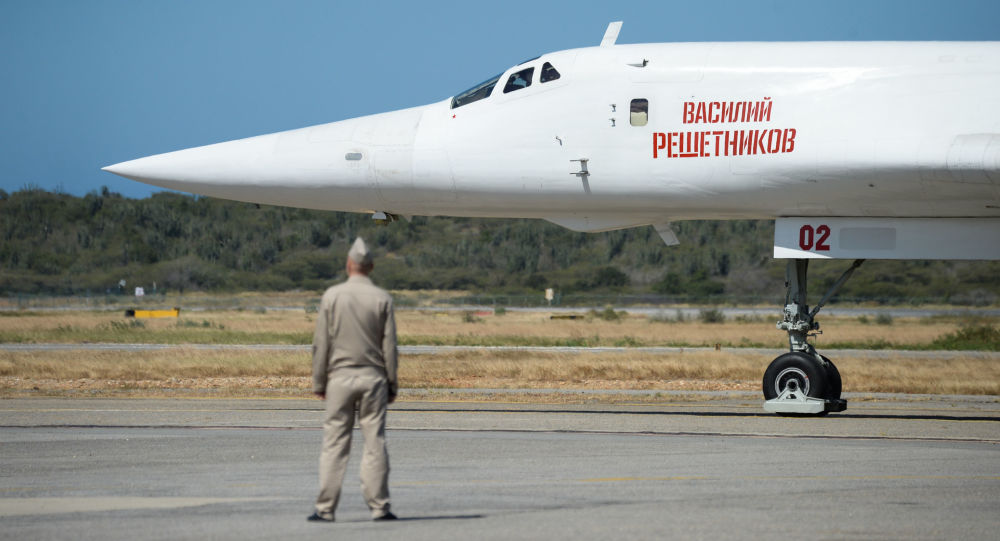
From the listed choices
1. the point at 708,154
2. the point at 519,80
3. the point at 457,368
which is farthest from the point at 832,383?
the point at 457,368

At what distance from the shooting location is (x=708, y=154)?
14.3 m

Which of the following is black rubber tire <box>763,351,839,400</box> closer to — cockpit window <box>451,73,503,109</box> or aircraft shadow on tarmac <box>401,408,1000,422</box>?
aircraft shadow on tarmac <box>401,408,1000,422</box>

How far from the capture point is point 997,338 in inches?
1531

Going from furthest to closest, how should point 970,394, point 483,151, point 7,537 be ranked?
point 970,394, point 483,151, point 7,537

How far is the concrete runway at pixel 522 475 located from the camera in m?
7.73

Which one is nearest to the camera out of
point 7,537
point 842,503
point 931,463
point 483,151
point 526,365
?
point 7,537

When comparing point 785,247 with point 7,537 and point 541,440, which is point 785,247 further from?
point 7,537

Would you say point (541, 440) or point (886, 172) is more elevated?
point (886, 172)

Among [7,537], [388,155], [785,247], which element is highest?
[388,155]

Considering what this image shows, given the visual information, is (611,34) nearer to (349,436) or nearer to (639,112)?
(639,112)

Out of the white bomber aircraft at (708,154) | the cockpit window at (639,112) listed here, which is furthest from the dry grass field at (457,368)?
the cockpit window at (639,112)

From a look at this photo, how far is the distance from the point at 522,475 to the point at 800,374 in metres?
6.07

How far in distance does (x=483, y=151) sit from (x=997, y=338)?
2911cm

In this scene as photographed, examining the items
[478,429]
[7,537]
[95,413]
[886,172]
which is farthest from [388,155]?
[7,537]
